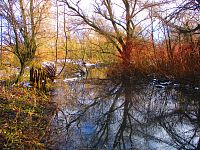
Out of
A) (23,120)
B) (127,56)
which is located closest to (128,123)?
(23,120)

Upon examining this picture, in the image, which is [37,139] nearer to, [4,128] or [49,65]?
[4,128]

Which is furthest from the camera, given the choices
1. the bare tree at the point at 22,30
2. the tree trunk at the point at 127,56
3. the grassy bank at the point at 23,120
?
the tree trunk at the point at 127,56

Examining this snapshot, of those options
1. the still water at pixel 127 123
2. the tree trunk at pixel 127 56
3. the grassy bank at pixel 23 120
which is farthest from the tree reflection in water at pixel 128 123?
the tree trunk at pixel 127 56

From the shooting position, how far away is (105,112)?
10.9 metres

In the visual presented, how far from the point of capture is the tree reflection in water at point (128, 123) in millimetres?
7332

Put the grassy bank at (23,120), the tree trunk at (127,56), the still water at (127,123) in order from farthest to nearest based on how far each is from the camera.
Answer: the tree trunk at (127,56)
the still water at (127,123)
the grassy bank at (23,120)

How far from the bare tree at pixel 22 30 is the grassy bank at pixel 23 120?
3950mm

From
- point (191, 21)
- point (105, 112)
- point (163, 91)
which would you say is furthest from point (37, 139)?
point (191, 21)

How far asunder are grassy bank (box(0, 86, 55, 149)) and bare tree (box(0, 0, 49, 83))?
3.95 metres

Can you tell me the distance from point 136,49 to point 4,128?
56.4 feet

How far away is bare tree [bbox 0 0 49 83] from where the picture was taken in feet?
53.5

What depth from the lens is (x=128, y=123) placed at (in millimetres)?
9203

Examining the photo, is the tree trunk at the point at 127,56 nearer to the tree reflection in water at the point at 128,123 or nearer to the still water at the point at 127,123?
the still water at the point at 127,123

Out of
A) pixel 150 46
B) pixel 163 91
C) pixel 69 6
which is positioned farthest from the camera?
pixel 69 6
